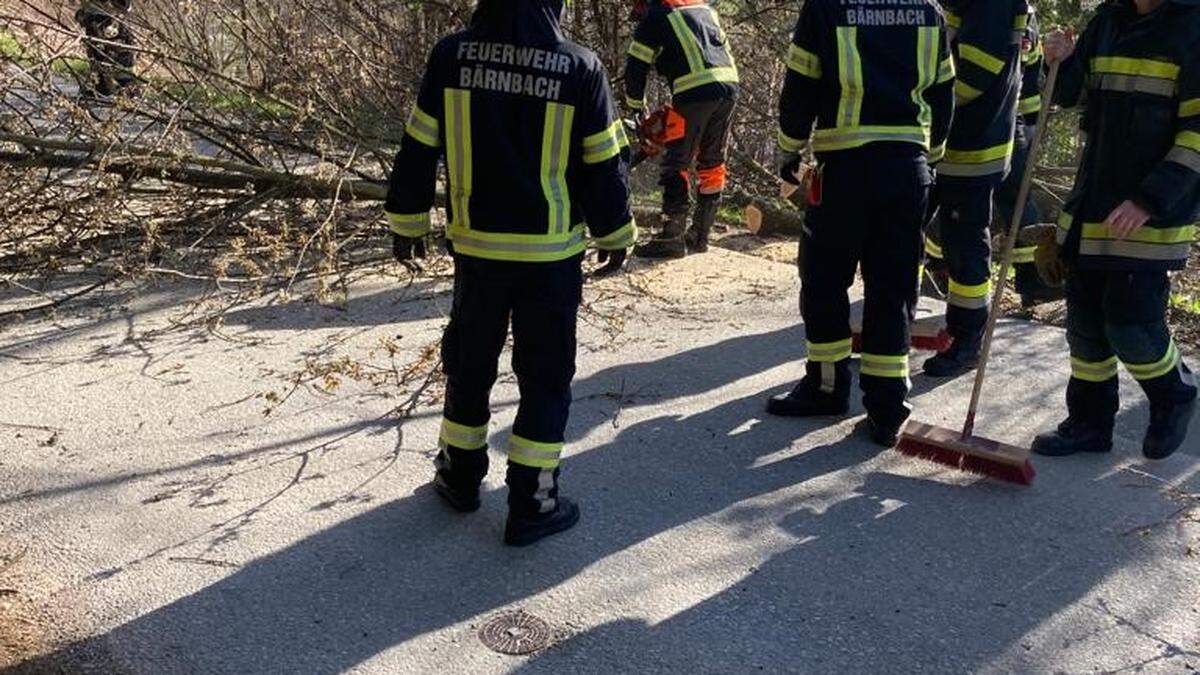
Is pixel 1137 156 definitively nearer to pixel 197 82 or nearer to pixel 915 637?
pixel 915 637

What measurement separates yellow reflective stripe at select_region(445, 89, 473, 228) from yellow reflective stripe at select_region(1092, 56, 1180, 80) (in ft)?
8.01

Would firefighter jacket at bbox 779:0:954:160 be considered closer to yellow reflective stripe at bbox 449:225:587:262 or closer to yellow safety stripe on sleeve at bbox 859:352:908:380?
yellow safety stripe on sleeve at bbox 859:352:908:380

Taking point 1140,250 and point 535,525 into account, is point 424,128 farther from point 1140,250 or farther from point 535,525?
point 1140,250

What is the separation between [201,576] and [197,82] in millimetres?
3744

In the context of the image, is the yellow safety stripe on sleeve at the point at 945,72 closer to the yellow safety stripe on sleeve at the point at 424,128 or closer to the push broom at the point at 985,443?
the push broom at the point at 985,443

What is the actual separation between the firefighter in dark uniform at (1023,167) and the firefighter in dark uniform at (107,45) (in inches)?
187

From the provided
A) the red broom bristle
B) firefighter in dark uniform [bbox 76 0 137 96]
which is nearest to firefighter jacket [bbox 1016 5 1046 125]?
the red broom bristle

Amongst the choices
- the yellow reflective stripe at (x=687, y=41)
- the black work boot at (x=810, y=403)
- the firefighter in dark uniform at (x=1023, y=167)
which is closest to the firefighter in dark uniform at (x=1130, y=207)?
the black work boot at (x=810, y=403)

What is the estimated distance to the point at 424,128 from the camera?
3525 millimetres

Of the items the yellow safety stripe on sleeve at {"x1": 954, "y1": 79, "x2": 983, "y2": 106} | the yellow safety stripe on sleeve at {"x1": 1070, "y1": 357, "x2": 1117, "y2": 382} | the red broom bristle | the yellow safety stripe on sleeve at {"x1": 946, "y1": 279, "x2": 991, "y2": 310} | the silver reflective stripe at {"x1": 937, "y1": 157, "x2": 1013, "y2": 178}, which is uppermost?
the yellow safety stripe on sleeve at {"x1": 954, "y1": 79, "x2": 983, "y2": 106}

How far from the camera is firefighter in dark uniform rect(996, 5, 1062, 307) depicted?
570 cm

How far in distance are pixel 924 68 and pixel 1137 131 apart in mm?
816

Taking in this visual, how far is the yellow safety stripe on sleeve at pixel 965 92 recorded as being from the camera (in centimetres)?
509

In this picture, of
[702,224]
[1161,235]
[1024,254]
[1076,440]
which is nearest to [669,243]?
[702,224]
